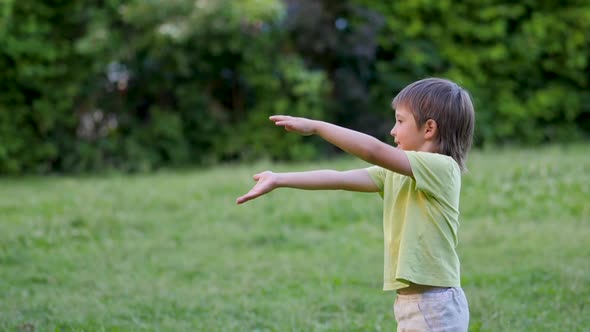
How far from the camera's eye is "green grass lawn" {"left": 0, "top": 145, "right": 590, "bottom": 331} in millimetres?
4547

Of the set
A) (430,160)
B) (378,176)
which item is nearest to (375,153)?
(430,160)

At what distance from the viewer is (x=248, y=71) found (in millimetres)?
11469

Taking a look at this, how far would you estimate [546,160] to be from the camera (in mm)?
9523

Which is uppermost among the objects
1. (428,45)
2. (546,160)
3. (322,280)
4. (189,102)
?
(428,45)

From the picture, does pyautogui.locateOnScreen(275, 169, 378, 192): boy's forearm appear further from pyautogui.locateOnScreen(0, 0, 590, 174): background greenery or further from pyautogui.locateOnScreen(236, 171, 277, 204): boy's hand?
pyautogui.locateOnScreen(0, 0, 590, 174): background greenery

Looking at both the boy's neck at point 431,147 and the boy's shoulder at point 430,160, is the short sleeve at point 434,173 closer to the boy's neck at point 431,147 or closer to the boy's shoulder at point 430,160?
the boy's shoulder at point 430,160

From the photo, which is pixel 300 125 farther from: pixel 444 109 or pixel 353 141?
pixel 444 109

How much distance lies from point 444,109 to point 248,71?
875cm

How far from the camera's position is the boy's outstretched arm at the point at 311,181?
277 centimetres

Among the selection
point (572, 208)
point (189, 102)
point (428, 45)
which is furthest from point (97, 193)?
point (428, 45)

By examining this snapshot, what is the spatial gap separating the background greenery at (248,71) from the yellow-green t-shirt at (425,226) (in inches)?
302

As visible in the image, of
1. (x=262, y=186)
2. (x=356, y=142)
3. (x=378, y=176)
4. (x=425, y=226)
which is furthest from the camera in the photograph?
(x=378, y=176)

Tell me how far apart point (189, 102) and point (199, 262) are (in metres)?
5.85

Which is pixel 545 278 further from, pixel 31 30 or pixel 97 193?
pixel 31 30
